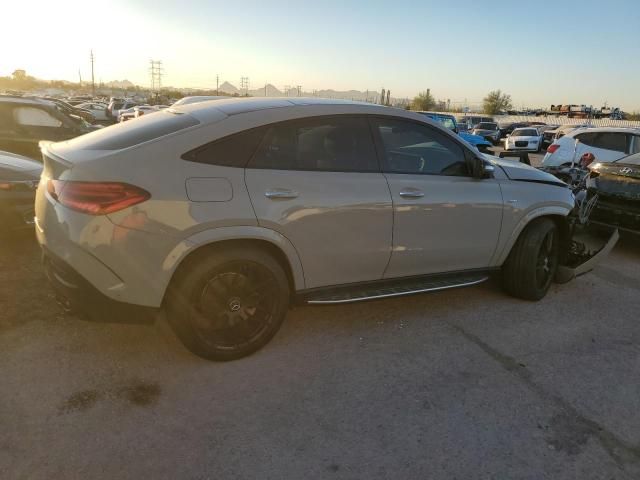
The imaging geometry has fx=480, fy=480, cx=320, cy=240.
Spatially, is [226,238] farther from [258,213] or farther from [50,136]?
[50,136]

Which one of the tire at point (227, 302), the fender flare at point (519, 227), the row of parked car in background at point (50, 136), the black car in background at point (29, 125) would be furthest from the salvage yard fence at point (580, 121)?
the tire at point (227, 302)

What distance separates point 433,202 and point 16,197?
3.97 m

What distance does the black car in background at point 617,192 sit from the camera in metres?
6.00

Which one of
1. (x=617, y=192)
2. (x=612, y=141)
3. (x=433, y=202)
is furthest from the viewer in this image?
(x=612, y=141)

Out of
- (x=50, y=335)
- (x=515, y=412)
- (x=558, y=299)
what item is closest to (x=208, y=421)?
(x=50, y=335)

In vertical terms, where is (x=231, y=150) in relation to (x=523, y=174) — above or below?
above

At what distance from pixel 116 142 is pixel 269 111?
983mm

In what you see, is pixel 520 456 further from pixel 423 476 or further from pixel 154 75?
pixel 154 75

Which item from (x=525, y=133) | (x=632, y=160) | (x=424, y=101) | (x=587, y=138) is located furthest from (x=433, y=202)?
(x=424, y=101)

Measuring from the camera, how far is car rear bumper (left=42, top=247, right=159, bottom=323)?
2744 mm

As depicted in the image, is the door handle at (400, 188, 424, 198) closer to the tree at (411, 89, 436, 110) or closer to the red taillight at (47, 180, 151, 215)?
the red taillight at (47, 180, 151, 215)

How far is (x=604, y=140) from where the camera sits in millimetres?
10875

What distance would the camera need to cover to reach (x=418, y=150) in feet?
12.3

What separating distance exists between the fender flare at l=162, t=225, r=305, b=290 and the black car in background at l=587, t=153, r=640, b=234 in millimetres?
4922
